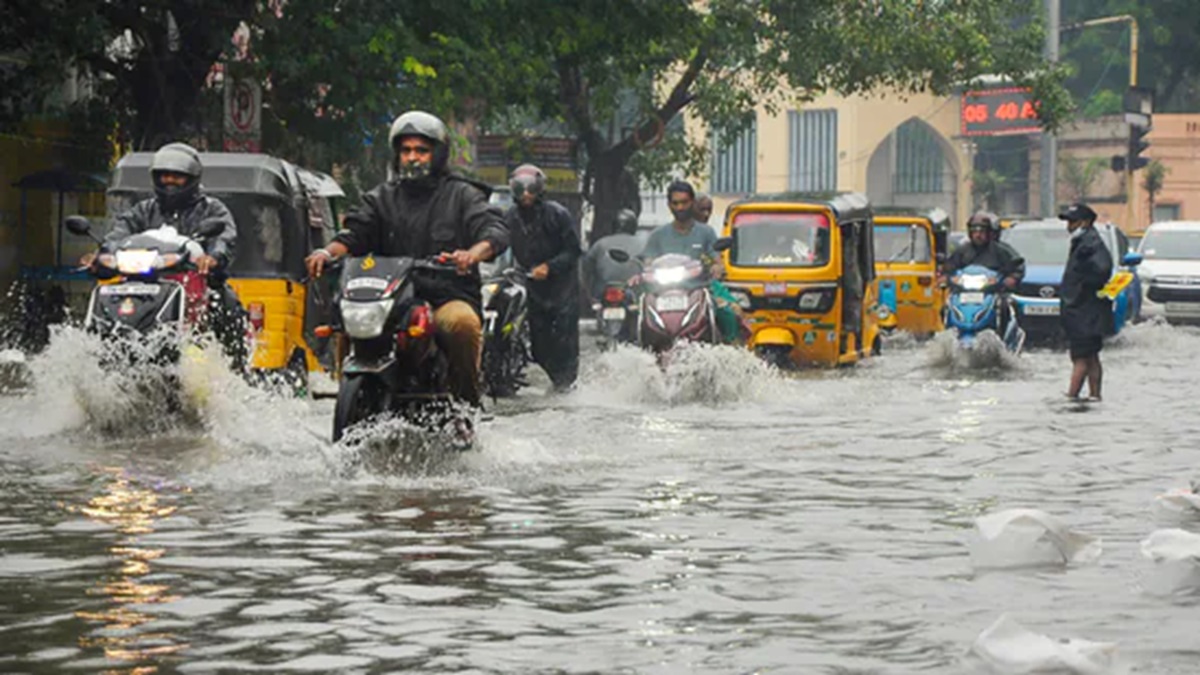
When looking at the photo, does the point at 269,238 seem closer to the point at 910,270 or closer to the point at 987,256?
the point at 987,256

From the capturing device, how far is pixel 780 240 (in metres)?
24.1

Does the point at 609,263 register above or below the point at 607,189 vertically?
below

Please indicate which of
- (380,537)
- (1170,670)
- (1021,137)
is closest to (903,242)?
(380,537)

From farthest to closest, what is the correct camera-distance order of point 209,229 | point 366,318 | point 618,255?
point 618,255
point 209,229
point 366,318

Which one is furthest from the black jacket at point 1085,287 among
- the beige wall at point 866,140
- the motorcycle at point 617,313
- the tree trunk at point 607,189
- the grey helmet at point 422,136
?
the beige wall at point 866,140

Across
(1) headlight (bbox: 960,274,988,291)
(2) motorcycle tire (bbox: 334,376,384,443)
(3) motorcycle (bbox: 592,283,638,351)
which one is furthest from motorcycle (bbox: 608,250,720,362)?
(2) motorcycle tire (bbox: 334,376,384,443)

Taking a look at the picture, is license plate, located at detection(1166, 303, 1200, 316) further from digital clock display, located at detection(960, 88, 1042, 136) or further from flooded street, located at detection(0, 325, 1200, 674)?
digital clock display, located at detection(960, 88, 1042, 136)

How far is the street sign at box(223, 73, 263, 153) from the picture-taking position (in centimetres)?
2344

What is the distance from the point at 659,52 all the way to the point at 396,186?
25.0 metres

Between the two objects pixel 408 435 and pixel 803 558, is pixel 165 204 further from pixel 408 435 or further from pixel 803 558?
pixel 803 558

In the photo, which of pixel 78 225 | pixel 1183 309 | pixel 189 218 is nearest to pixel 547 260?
pixel 189 218

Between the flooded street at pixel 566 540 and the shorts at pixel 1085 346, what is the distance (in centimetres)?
224

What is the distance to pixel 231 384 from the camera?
13.8 metres

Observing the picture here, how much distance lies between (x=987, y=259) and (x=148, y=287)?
13.2 metres
